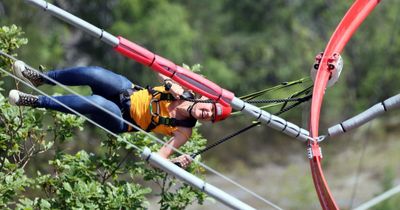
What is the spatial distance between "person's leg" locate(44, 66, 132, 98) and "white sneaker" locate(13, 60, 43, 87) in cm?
6

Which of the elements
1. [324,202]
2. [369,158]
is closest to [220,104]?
[324,202]

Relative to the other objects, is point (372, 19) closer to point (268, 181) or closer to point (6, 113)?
point (268, 181)

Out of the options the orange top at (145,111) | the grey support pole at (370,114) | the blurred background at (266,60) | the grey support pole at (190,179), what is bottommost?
the grey support pole at (190,179)

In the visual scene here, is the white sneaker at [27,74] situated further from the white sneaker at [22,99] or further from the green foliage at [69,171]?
the green foliage at [69,171]

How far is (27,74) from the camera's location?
23.7ft

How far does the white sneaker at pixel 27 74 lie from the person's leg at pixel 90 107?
17cm

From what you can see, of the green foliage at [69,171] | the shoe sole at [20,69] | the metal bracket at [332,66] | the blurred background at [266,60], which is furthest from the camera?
the blurred background at [266,60]

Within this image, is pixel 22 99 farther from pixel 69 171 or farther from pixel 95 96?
pixel 69 171

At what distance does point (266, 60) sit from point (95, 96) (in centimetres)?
2437

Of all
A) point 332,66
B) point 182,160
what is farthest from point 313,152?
point 182,160

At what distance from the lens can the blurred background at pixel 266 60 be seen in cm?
2686

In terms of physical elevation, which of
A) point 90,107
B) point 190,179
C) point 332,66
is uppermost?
point 332,66

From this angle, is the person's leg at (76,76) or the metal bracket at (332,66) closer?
the person's leg at (76,76)

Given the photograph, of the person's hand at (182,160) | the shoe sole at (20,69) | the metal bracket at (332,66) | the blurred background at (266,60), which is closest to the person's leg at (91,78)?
the shoe sole at (20,69)
